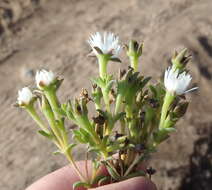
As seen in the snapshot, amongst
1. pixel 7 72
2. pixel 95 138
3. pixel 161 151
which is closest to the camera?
pixel 95 138

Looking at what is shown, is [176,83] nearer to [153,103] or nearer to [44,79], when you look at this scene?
[153,103]

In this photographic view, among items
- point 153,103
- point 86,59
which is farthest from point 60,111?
point 86,59

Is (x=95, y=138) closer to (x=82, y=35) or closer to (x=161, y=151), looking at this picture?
(x=161, y=151)

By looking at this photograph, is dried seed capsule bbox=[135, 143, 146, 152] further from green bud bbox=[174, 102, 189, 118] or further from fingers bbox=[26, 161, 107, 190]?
fingers bbox=[26, 161, 107, 190]

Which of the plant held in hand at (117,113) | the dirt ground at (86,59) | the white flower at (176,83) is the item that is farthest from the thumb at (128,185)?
the dirt ground at (86,59)

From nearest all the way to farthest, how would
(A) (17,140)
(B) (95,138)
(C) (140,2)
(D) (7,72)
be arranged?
(B) (95,138), (A) (17,140), (D) (7,72), (C) (140,2)

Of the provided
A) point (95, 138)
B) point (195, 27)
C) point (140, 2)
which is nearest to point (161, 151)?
point (195, 27)
